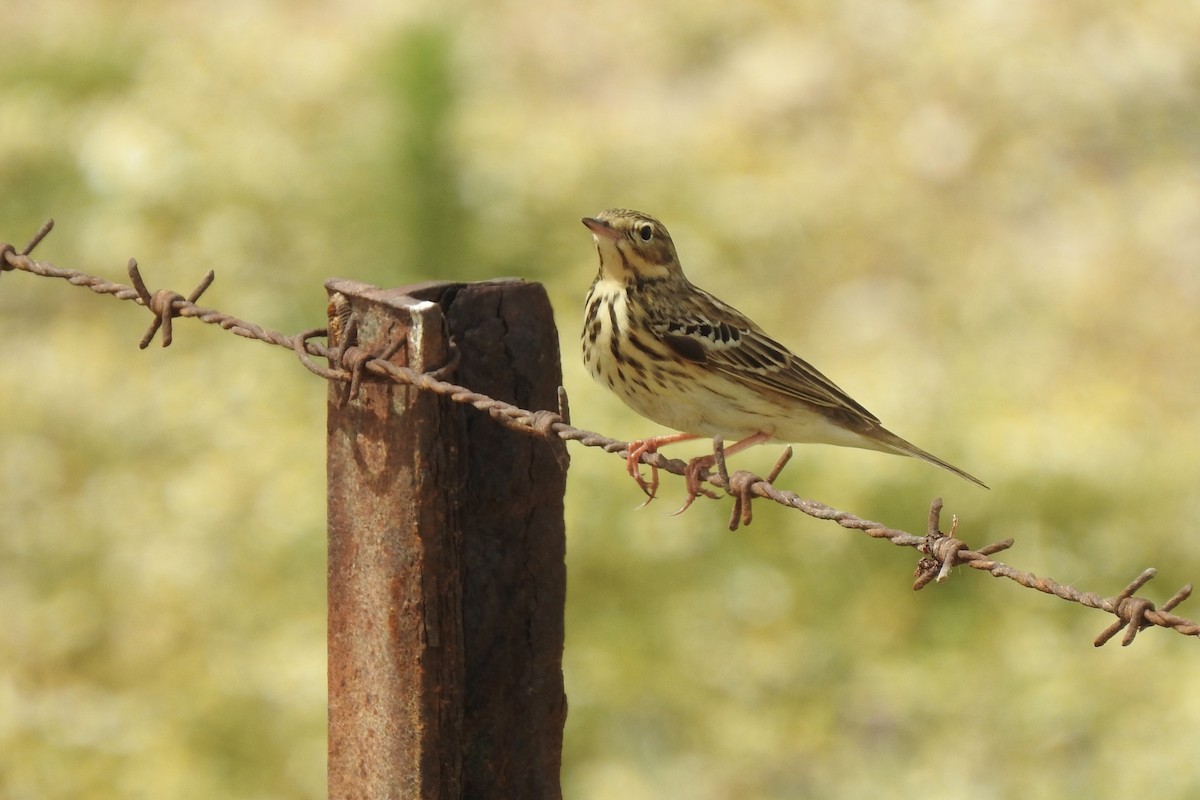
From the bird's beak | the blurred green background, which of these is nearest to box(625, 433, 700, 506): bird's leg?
the bird's beak

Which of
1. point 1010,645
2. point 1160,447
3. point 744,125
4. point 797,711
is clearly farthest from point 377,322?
point 744,125

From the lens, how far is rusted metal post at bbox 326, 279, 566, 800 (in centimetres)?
290

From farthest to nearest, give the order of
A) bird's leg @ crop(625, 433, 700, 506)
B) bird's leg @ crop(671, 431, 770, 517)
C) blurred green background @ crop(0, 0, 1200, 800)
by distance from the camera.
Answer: blurred green background @ crop(0, 0, 1200, 800) < bird's leg @ crop(625, 433, 700, 506) < bird's leg @ crop(671, 431, 770, 517)

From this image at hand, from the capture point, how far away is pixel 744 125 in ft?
38.6

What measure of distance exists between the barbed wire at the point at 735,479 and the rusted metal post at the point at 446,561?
46 mm

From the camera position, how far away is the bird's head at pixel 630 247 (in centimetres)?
488

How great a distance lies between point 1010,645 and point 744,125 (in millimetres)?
5497

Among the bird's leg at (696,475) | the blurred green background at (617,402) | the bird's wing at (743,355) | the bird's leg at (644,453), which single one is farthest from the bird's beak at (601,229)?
the blurred green background at (617,402)

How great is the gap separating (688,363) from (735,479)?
1.64 m

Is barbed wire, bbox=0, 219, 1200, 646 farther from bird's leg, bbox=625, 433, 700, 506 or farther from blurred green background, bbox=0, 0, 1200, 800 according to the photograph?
blurred green background, bbox=0, 0, 1200, 800

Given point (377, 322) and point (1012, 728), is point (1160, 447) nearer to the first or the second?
point (1012, 728)

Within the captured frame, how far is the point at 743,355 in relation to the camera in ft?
15.9

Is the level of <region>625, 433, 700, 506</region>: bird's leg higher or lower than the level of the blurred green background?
lower

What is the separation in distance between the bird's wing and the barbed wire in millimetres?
1463
